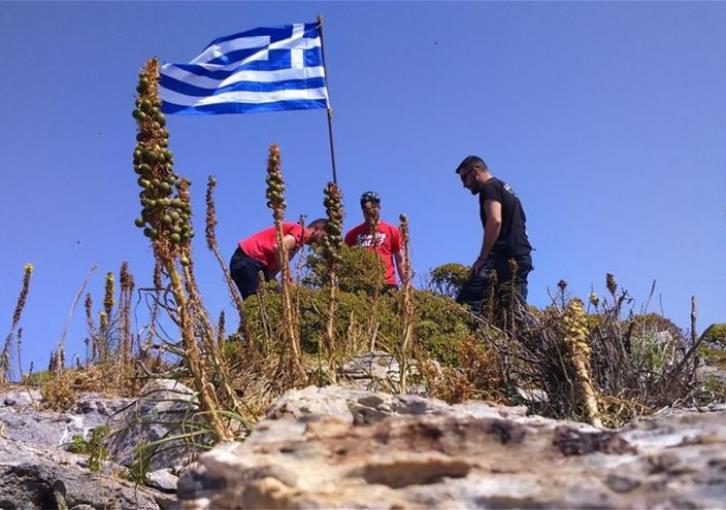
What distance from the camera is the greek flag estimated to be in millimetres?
7973

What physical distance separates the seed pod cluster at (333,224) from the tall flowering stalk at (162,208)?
100cm

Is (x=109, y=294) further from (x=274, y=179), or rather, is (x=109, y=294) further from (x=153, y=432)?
(x=274, y=179)

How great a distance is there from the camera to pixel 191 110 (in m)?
7.86

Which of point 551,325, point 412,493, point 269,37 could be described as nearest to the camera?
point 412,493

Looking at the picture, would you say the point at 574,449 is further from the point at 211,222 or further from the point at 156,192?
the point at 211,222

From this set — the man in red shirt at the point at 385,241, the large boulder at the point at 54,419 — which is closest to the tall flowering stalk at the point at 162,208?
the large boulder at the point at 54,419

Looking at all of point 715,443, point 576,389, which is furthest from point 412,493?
point 576,389

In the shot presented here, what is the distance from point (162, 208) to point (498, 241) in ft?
16.9

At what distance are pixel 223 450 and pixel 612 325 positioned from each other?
2925mm

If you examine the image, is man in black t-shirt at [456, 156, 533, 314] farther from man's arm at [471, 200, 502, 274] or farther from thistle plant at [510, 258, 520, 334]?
thistle plant at [510, 258, 520, 334]

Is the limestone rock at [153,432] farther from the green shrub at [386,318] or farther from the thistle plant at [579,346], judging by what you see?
the thistle plant at [579,346]

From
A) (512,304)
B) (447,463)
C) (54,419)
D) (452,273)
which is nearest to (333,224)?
(512,304)

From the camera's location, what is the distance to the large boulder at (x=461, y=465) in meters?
1.29

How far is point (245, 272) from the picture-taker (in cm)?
784
